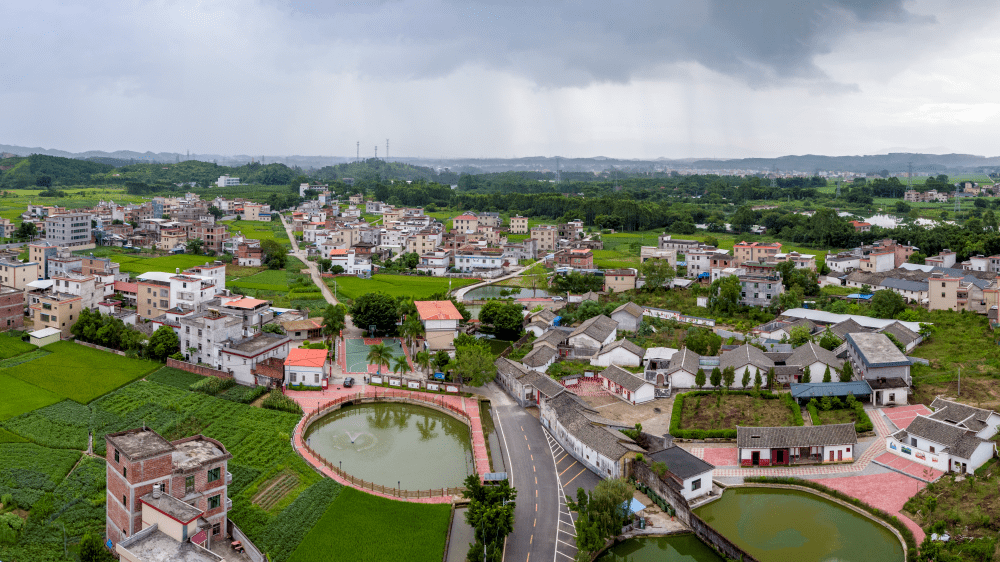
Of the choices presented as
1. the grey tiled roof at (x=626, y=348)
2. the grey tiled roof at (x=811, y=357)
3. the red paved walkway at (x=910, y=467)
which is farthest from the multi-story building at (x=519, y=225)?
the red paved walkway at (x=910, y=467)

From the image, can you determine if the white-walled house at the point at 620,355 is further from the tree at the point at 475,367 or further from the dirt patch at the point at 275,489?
the dirt patch at the point at 275,489

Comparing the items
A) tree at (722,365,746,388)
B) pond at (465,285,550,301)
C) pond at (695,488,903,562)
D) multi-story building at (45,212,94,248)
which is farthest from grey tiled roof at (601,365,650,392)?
multi-story building at (45,212,94,248)

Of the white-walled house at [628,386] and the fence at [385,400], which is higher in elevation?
the white-walled house at [628,386]

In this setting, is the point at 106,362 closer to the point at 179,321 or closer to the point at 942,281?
the point at 179,321

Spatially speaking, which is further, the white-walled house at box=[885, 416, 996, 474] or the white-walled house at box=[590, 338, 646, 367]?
the white-walled house at box=[590, 338, 646, 367]

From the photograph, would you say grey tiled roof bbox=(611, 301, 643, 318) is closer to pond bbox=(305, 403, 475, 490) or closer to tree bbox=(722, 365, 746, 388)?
tree bbox=(722, 365, 746, 388)

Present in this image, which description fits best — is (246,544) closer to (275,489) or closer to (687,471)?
(275,489)
